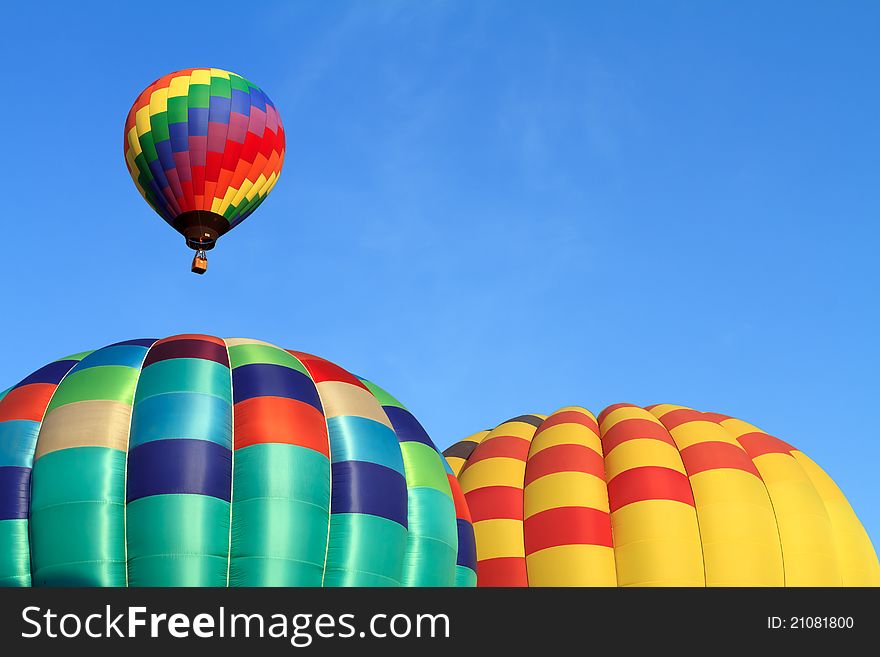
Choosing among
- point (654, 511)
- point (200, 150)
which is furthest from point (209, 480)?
point (200, 150)

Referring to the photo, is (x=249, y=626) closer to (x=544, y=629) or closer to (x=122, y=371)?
(x=544, y=629)

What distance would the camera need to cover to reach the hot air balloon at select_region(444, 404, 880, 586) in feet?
37.6

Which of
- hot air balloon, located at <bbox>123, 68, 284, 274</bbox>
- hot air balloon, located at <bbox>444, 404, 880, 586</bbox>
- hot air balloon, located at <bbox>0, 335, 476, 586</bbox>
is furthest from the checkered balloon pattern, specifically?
hot air balloon, located at <bbox>0, 335, 476, 586</bbox>

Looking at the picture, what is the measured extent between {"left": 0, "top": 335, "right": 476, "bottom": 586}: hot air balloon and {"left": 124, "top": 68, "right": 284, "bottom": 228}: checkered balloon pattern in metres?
7.51

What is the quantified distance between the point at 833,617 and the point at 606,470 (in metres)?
6.15

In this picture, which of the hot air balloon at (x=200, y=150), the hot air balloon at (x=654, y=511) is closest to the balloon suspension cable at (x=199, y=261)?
the hot air balloon at (x=200, y=150)

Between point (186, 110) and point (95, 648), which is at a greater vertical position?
point (186, 110)

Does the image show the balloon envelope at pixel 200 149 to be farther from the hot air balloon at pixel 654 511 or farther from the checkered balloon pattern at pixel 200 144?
the hot air balloon at pixel 654 511

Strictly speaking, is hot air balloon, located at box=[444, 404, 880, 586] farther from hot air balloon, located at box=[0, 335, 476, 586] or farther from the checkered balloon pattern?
the checkered balloon pattern

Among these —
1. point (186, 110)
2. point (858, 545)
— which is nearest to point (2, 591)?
point (858, 545)

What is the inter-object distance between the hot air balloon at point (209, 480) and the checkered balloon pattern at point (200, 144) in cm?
751

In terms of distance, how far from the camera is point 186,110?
16.9 meters

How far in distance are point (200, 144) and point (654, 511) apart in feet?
28.5

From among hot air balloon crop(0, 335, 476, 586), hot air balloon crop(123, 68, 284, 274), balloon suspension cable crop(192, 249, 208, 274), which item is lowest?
hot air balloon crop(0, 335, 476, 586)
